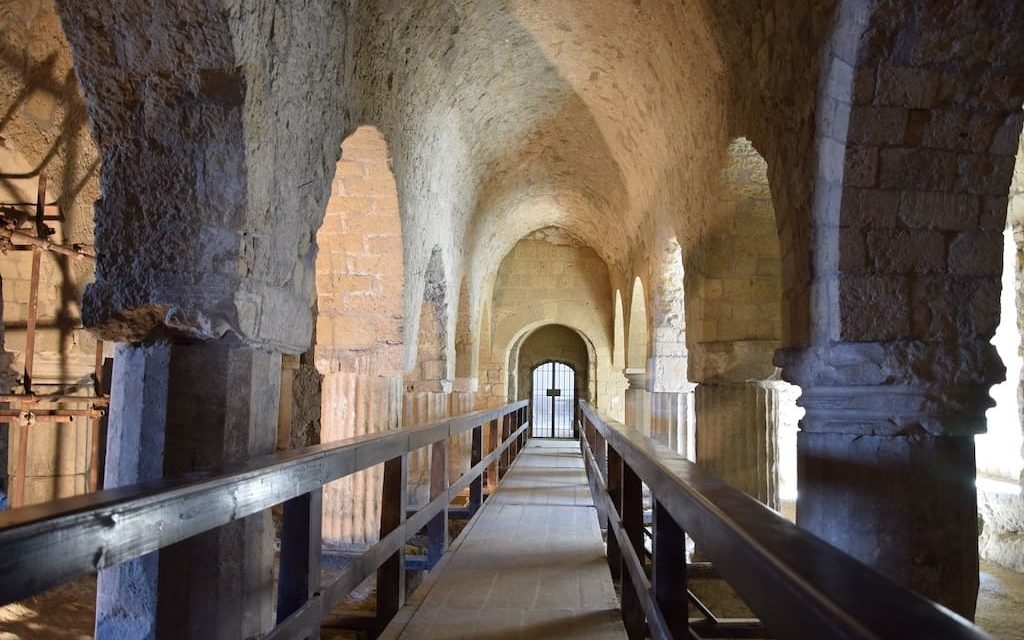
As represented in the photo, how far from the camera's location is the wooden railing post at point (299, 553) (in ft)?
6.40

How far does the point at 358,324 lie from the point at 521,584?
3.22m

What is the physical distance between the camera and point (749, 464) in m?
5.75

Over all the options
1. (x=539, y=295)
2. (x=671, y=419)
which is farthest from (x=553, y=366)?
(x=671, y=419)

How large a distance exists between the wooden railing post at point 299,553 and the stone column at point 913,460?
2398mm

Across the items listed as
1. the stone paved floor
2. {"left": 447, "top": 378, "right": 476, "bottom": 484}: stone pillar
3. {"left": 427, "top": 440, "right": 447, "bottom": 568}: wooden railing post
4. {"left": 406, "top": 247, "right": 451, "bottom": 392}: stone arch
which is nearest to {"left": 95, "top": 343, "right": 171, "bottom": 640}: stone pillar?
the stone paved floor

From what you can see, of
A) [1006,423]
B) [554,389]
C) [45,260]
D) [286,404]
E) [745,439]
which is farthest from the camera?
[554,389]

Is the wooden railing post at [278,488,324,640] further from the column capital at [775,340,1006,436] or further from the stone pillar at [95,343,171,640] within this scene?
the column capital at [775,340,1006,436]

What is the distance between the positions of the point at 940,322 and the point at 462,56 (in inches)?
187

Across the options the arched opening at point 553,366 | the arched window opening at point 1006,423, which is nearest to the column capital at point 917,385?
the arched window opening at point 1006,423

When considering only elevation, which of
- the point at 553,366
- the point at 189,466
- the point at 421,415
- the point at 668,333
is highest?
the point at 668,333

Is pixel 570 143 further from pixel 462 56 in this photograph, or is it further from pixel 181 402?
pixel 181 402

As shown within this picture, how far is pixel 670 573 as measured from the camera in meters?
1.84

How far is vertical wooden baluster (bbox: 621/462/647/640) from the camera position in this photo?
269 centimetres

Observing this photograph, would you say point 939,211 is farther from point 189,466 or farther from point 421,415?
point 421,415
